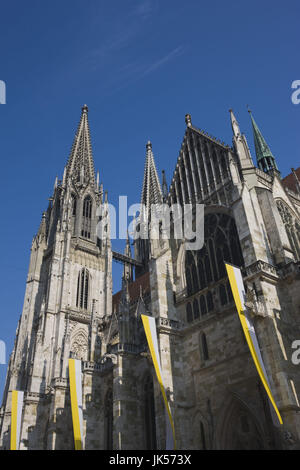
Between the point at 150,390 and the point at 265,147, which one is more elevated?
the point at 265,147

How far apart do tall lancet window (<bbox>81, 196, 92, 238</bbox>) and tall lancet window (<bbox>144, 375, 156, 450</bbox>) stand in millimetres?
24342

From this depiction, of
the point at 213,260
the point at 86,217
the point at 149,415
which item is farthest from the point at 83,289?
the point at 213,260

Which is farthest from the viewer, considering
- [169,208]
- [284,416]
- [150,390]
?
[169,208]

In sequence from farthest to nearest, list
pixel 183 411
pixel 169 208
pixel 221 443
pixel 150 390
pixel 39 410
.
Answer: pixel 39 410
pixel 169 208
pixel 150 390
pixel 183 411
pixel 221 443

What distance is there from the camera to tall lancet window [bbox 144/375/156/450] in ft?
69.4

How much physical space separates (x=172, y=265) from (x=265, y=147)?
582 inches

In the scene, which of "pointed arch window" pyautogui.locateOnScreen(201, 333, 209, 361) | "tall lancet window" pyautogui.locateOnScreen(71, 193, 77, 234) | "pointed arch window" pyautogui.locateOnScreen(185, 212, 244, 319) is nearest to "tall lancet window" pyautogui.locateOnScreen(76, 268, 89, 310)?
"tall lancet window" pyautogui.locateOnScreen(71, 193, 77, 234)

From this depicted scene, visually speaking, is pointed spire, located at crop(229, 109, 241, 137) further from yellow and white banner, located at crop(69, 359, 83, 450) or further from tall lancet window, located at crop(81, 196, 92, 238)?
tall lancet window, located at crop(81, 196, 92, 238)

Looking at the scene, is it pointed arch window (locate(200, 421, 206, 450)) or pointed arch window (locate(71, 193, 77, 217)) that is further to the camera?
pointed arch window (locate(71, 193, 77, 217))

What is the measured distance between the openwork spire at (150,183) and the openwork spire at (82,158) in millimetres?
7867

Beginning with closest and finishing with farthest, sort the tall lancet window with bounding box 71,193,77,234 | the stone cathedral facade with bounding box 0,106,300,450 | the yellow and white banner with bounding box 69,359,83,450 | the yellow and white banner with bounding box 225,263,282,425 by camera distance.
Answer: the yellow and white banner with bounding box 225,263,282,425 → the stone cathedral facade with bounding box 0,106,300,450 → the yellow and white banner with bounding box 69,359,83,450 → the tall lancet window with bounding box 71,193,77,234

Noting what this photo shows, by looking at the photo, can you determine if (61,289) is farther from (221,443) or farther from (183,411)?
(221,443)
